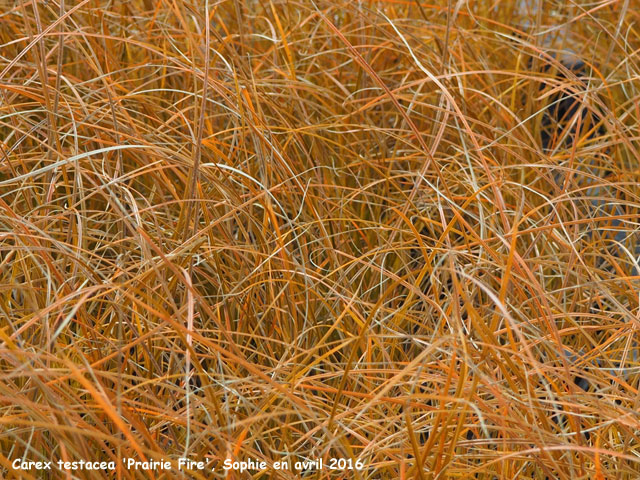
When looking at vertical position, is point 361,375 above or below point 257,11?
below

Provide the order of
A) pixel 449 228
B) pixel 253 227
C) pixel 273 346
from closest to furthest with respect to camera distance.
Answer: pixel 449 228, pixel 273 346, pixel 253 227

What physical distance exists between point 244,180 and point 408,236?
28 centimetres

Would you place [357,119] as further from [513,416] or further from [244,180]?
[513,416]

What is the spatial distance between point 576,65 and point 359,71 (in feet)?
2.27

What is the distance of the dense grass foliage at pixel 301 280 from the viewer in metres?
0.75

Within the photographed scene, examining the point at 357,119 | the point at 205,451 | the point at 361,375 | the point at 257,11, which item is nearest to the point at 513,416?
the point at 361,375

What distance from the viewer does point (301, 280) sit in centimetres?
105

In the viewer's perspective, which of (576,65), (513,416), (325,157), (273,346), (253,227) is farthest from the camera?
(576,65)

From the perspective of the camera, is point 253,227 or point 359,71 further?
point 359,71

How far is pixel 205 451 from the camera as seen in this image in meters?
0.85

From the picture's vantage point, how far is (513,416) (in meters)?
0.75

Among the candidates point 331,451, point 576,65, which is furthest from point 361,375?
point 576,65

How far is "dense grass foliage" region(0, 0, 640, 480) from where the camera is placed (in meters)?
0.75

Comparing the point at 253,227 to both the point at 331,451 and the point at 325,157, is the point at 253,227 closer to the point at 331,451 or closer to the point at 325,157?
the point at 325,157
